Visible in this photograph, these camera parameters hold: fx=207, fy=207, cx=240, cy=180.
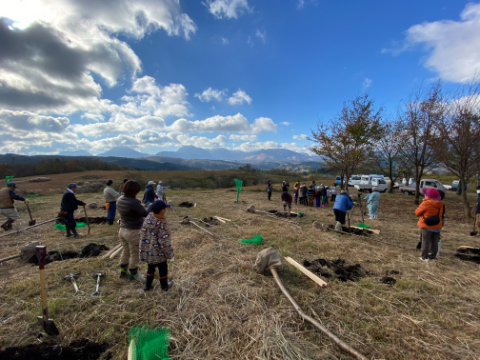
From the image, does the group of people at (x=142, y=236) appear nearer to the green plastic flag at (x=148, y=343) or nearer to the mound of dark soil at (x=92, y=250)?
the green plastic flag at (x=148, y=343)

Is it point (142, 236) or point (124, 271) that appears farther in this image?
point (124, 271)

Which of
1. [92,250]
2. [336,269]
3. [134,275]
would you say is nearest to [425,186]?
[336,269]

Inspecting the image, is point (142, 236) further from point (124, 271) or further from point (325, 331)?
point (325, 331)

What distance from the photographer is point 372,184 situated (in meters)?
25.1

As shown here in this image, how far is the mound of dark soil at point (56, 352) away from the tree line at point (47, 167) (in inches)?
1886

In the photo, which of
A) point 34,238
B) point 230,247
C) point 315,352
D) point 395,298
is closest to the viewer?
point 315,352

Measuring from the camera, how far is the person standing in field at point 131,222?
3596 millimetres

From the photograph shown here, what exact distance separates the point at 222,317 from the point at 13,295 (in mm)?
3574

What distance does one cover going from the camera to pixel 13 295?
3.46 m

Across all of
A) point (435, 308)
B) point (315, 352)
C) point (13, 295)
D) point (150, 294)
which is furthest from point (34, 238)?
point (435, 308)

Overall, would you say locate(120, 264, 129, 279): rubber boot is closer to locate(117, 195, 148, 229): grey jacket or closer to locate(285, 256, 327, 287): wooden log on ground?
locate(117, 195, 148, 229): grey jacket

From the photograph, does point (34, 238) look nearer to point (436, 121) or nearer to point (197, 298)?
point (197, 298)

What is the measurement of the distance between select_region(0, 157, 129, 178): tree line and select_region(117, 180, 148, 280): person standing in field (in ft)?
155

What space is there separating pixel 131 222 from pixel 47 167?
50838 mm
